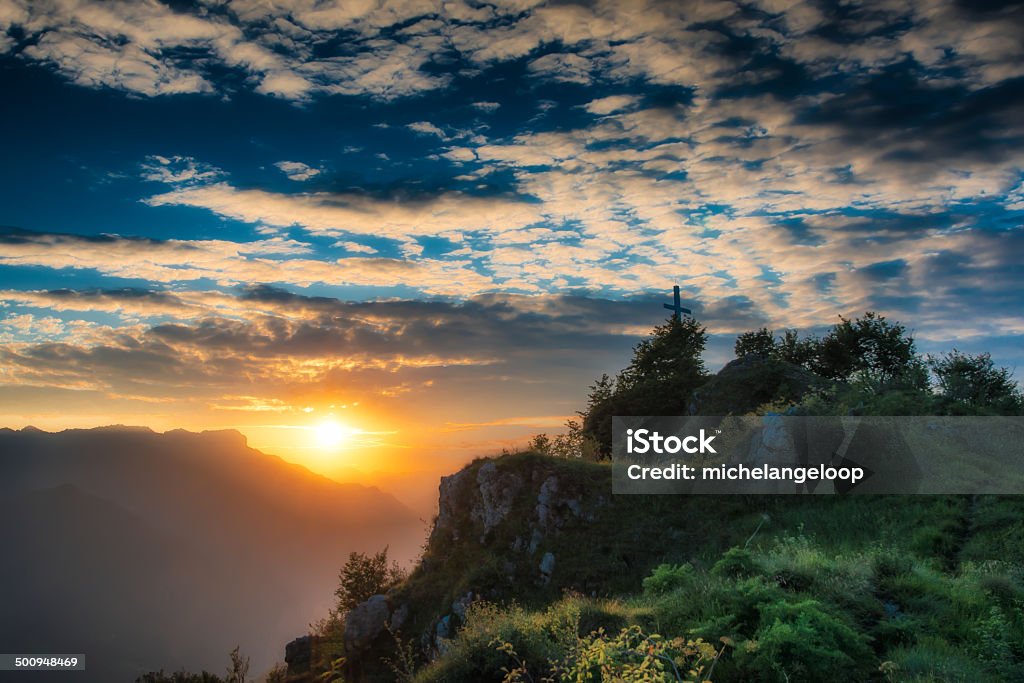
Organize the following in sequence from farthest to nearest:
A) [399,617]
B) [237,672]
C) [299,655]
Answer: [299,655], [399,617], [237,672]

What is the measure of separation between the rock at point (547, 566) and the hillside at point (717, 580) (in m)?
0.08

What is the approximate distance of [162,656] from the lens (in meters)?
194

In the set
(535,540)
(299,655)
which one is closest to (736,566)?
(535,540)

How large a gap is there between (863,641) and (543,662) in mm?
4637

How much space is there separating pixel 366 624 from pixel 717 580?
59.5 feet

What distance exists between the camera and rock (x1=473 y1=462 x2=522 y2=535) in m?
24.8

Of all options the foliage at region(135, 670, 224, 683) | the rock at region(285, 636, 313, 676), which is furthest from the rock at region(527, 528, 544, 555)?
the rock at region(285, 636, 313, 676)

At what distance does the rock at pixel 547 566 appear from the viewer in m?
21.6

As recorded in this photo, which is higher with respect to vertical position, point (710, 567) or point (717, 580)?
point (717, 580)

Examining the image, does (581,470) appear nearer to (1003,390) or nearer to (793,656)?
(793,656)

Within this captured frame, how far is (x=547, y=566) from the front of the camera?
21.9 meters

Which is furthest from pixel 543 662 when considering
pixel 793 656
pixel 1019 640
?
pixel 1019 640

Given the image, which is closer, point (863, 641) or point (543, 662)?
point (863, 641)

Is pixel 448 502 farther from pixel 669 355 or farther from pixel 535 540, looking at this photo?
pixel 669 355
